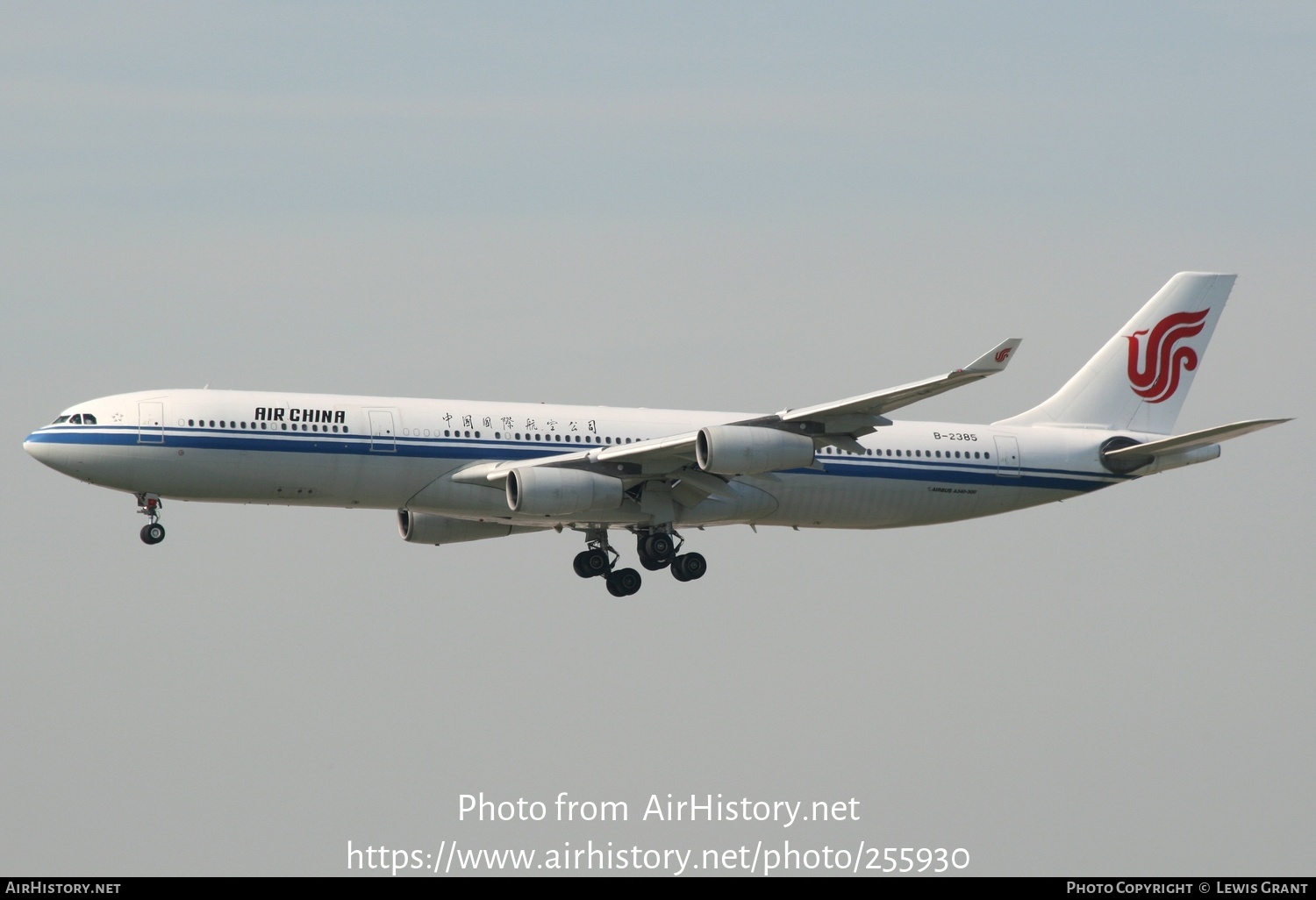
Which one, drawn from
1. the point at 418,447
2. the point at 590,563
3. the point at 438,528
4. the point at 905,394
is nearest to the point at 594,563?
the point at 590,563

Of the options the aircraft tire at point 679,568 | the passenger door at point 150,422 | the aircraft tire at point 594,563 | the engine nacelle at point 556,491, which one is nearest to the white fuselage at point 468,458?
the passenger door at point 150,422

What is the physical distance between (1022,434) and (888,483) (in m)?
5.46

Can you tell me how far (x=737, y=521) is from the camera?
59188 millimetres

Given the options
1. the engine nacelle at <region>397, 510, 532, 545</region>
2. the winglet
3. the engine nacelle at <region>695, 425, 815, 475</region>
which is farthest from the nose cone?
the winglet

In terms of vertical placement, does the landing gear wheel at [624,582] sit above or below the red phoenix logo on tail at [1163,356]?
below

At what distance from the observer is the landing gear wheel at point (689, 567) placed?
5856 cm

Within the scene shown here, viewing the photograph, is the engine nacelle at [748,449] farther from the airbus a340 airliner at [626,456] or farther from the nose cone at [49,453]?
the nose cone at [49,453]

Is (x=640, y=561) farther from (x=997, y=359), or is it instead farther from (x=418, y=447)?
(x=997, y=359)

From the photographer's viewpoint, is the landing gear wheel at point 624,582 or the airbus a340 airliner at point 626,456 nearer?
the airbus a340 airliner at point 626,456

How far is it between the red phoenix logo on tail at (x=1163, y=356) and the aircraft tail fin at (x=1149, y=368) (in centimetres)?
3

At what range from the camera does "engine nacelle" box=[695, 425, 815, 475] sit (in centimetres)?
5272

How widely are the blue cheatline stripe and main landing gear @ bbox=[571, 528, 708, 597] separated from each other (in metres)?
3.51

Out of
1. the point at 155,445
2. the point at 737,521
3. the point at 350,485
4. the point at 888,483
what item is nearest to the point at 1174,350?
the point at 888,483

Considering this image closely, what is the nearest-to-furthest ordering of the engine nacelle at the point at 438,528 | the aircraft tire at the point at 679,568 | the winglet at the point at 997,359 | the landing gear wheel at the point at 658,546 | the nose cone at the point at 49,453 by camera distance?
1. the winglet at the point at 997,359
2. the nose cone at the point at 49,453
3. the landing gear wheel at the point at 658,546
4. the aircraft tire at the point at 679,568
5. the engine nacelle at the point at 438,528
